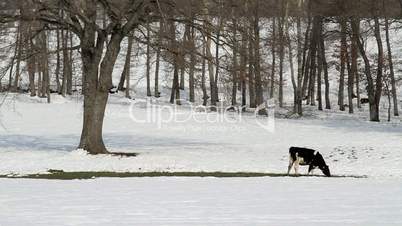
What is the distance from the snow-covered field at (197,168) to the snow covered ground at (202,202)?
0.06 ft

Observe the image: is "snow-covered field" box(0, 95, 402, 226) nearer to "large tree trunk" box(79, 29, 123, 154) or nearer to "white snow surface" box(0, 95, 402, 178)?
"white snow surface" box(0, 95, 402, 178)

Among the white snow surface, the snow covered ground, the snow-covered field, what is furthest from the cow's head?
the white snow surface

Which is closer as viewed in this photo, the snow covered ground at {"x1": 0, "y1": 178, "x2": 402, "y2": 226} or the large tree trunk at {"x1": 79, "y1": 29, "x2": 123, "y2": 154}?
the snow covered ground at {"x1": 0, "y1": 178, "x2": 402, "y2": 226}

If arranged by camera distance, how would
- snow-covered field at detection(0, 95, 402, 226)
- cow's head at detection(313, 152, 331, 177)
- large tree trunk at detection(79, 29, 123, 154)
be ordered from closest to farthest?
snow-covered field at detection(0, 95, 402, 226), cow's head at detection(313, 152, 331, 177), large tree trunk at detection(79, 29, 123, 154)

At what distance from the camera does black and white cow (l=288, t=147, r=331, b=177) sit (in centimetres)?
1708

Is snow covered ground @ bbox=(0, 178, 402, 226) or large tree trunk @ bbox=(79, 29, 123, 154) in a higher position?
large tree trunk @ bbox=(79, 29, 123, 154)

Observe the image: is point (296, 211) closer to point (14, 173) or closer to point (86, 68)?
point (14, 173)

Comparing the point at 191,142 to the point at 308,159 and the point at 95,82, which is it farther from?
the point at 308,159

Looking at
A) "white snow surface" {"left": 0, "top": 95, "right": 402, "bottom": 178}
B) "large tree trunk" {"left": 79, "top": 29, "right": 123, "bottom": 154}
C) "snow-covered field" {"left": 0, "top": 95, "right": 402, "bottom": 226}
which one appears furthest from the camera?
"large tree trunk" {"left": 79, "top": 29, "right": 123, "bottom": 154}

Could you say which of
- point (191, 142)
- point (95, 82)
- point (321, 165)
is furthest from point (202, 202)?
point (191, 142)

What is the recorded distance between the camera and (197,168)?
1988 cm

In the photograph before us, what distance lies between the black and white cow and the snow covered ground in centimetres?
238

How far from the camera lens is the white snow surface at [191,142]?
2045 cm

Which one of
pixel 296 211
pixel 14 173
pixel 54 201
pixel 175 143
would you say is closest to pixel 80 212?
pixel 54 201
